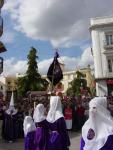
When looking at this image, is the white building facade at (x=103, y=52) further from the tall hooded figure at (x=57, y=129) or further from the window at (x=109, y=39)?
the tall hooded figure at (x=57, y=129)

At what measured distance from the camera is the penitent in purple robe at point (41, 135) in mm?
7338

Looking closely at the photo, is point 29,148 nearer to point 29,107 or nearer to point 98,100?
point 98,100

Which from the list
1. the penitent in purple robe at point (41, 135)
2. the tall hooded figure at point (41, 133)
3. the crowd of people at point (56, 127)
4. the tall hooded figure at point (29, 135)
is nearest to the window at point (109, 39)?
the crowd of people at point (56, 127)

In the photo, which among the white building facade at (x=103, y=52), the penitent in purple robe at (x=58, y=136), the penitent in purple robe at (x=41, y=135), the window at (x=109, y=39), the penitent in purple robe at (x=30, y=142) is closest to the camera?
the penitent in purple robe at (x=58, y=136)

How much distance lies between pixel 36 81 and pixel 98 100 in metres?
42.1

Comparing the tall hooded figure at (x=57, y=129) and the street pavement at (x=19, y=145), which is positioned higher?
the tall hooded figure at (x=57, y=129)

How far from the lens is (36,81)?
154ft

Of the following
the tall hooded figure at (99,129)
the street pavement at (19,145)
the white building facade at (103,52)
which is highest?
the white building facade at (103,52)

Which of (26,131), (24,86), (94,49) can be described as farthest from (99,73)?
(26,131)

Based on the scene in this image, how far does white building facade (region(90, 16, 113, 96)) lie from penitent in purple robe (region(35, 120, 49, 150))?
114ft

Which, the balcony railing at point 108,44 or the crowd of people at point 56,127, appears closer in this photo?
the crowd of people at point 56,127

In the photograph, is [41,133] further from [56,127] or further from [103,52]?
[103,52]

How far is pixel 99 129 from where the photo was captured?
15.8ft

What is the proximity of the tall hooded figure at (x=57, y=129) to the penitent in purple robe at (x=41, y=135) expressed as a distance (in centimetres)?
9
